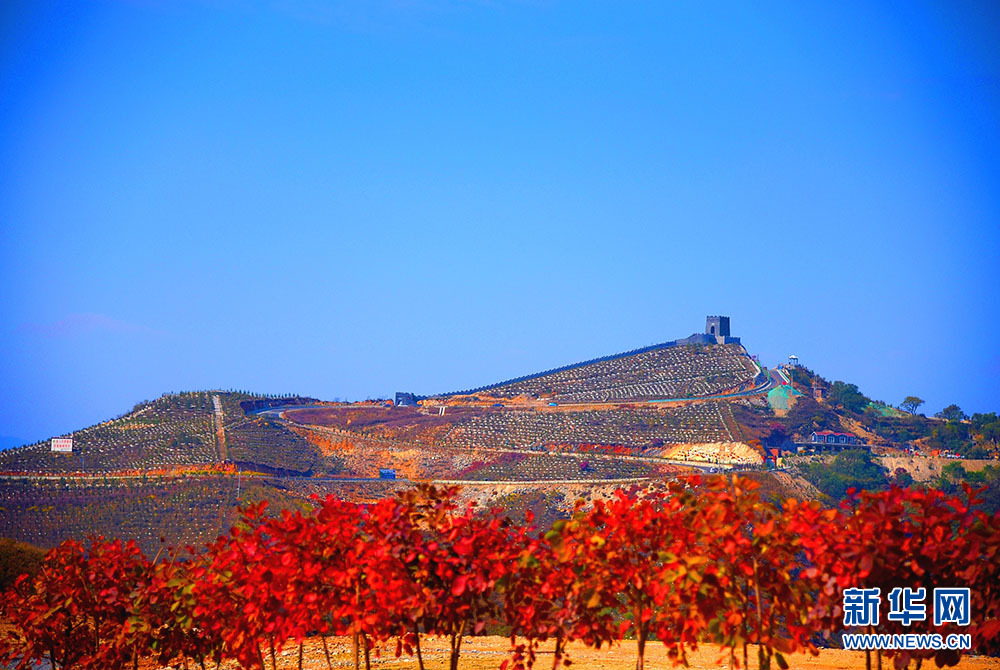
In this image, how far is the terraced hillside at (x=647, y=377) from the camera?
92.1m

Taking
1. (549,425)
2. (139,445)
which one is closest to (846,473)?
(549,425)

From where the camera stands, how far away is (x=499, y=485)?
6178cm

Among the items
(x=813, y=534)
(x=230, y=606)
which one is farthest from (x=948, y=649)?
(x=230, y=606)

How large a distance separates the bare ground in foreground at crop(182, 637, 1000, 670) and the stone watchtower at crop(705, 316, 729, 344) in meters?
91.5

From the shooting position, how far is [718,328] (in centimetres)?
10538

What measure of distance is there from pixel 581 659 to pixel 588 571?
6.16m

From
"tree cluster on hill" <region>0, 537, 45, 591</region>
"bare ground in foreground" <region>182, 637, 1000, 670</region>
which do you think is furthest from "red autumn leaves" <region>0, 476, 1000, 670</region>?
"tree cluster on hill" <region>0, 537, 45, 591</region>

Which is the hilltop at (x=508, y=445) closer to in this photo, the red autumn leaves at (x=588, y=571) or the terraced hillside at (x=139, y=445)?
the terraced hillside at (x=139, y=445)

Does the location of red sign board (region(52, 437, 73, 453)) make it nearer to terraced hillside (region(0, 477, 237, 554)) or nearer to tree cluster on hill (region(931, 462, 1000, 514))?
terraced hillside (region(0, 477, 237, 554))

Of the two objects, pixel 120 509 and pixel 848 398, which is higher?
pixel 848 398

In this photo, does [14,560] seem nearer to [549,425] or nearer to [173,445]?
[173,445]

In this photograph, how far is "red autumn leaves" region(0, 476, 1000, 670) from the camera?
6.34 meters

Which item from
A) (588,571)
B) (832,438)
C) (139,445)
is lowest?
(588,571)

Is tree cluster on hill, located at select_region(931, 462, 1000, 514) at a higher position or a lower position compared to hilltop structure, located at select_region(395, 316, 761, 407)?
lower
